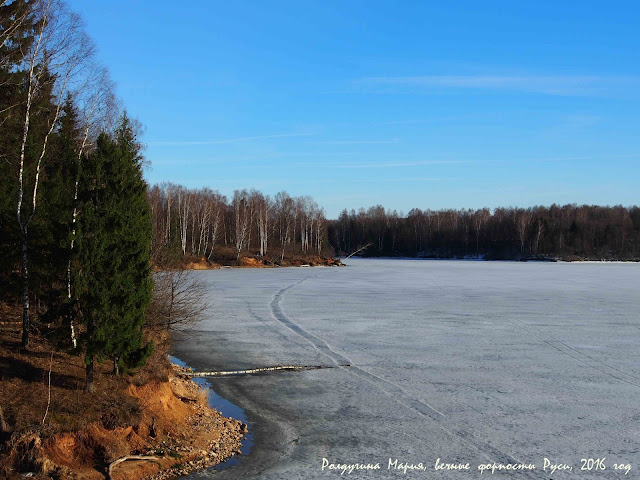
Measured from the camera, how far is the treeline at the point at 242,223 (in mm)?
57406

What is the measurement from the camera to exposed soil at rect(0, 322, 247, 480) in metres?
6.98

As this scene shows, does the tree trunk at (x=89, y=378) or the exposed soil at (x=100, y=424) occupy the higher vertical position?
the tree trunk at (x=89, y=378)

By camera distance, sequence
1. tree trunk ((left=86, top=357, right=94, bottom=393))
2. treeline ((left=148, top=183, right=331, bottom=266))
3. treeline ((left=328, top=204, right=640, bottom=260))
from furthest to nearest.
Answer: treeline ((left=328, top=204, right=640, bottom=260)) < treeline ((left=148, top=183, right=331, bottom=266)) < tree trunk ((left=86, top=357, right=94, bottom=393))

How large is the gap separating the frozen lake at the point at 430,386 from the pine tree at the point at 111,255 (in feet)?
8.29

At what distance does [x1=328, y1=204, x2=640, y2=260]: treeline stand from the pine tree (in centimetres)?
8690

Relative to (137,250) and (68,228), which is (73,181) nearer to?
(68,228)

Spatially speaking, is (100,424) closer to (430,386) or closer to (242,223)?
(430,386)

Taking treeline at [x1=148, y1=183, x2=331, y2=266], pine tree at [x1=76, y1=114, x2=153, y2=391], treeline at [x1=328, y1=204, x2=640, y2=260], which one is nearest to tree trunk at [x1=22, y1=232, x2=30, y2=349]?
pine tree at [x1=76, y1=114, x2=153, y2=391]

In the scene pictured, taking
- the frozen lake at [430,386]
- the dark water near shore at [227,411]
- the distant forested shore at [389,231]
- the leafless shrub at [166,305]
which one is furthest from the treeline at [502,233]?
the dark water near shore at [227,411]

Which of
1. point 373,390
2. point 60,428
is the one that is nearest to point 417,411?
point 373,390

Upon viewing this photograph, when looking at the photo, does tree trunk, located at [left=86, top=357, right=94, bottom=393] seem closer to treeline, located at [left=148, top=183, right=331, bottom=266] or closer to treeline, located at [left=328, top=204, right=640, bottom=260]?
treeline, located at [left=148, top=183, right=331, bottom=266]

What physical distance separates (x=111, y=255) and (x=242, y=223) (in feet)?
190

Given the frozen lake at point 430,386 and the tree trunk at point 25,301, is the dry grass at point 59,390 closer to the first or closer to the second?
the tree trunk at point 25,301

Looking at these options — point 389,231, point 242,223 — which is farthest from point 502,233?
point 242,223
